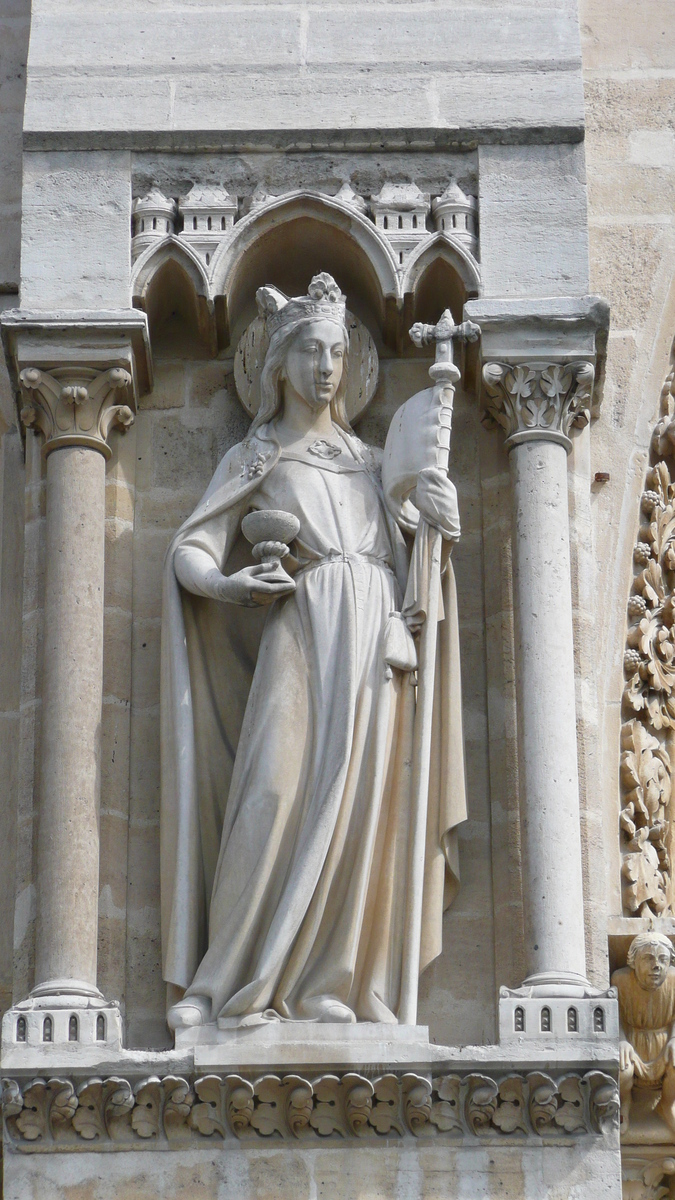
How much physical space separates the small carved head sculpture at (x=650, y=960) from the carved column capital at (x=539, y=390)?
1413mm

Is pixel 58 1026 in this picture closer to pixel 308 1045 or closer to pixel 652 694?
pixel 308 1045

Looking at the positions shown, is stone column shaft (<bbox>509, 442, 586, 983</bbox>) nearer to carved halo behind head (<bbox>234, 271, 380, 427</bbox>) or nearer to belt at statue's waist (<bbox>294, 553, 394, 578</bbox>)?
belt at statue's waist (<bbox>294, 553, 394, 578</bbox>)

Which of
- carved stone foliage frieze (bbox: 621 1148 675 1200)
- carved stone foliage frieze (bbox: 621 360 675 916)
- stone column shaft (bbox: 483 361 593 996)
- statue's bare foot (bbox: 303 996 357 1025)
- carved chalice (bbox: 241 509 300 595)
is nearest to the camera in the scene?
statue's bare foot (bbox: 303 996 357 1025)

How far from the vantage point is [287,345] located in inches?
318

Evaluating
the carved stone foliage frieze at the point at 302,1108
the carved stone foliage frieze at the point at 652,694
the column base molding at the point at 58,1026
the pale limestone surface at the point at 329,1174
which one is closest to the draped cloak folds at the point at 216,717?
the column base molding at the point at 58,1026

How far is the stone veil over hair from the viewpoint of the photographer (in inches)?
318

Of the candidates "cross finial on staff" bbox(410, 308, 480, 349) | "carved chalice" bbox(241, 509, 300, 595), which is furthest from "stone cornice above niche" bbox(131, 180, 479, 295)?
"carved chalice" bbox(241, 509, 300, 595)

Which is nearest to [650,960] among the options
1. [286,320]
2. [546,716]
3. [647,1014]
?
[647,1014]

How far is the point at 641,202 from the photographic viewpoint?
29.6 ft

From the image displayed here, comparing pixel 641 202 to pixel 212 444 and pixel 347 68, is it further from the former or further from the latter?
pixel 212 444

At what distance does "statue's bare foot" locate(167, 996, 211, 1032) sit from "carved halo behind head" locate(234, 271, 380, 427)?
66.2 inches

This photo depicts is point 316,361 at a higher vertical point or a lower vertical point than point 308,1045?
higher

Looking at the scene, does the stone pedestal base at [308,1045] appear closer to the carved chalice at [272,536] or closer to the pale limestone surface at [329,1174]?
the pale limestone surface at [329,1174]

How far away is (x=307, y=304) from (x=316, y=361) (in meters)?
0.17
